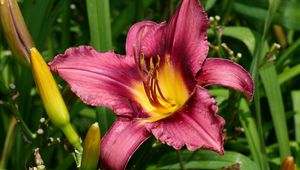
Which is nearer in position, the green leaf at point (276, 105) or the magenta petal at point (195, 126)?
the magenta petal at point (195, 126)

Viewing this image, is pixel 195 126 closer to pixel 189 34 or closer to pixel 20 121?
pixel 189 34

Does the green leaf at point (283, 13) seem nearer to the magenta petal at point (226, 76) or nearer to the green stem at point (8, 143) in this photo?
the magenta petal at point (226, 76)

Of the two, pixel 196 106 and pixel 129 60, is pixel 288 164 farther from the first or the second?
pixel 129 60

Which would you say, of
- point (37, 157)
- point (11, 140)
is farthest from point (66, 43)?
point (37, 157)

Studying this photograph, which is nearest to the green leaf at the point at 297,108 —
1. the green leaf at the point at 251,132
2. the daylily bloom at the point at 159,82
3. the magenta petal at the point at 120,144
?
the green leaf at the point at 251,132

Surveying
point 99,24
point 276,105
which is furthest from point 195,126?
point 276,105
